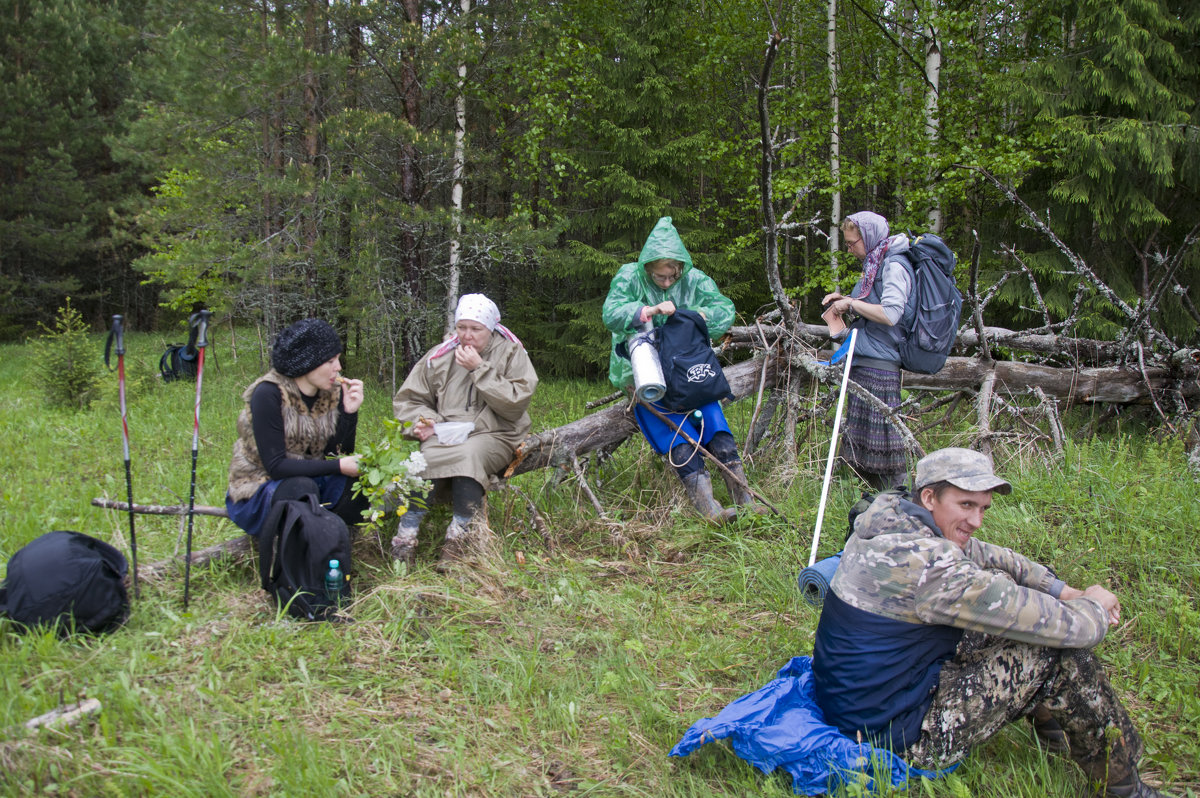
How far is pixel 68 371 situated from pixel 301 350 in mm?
6215

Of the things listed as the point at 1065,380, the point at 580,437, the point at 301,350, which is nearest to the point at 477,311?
the point at 301,350

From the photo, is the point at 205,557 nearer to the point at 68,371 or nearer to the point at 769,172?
the point at 769,172

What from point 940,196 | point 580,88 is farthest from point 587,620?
point 580,88

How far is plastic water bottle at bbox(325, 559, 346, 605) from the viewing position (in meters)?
3.70

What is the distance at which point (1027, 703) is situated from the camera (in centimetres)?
256

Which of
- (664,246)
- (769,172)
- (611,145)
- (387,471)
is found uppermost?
(611,145)

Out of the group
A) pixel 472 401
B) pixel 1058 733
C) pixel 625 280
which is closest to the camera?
pixel 1058 733

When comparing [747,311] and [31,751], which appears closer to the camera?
[31,751]

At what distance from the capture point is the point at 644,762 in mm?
2803

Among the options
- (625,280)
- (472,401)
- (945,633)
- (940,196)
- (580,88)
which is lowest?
(945,633)

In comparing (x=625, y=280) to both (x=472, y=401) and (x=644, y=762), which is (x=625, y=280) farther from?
(x=644, y=762)

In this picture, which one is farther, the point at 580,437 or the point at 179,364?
the point at 179,364

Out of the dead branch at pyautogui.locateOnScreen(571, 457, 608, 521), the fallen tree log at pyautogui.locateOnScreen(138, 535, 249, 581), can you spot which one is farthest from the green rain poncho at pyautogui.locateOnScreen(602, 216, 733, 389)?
the fallen tree log at pyautogui.locateOnScreen(138, 535, 249, 581)

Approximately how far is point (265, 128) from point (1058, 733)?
9.89m
